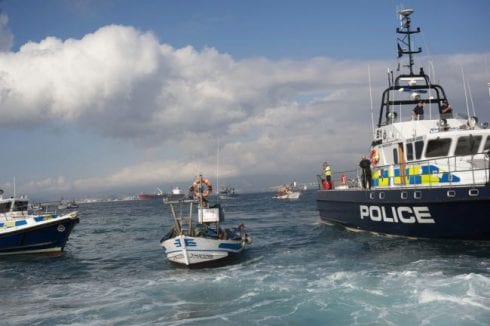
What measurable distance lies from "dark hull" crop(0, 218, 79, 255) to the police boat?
15.0 metres

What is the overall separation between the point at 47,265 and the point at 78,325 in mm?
11445

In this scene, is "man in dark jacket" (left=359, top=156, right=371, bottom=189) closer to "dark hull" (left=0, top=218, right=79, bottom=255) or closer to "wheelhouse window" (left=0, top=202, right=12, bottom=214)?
"dark hull" (left=0, top=218, right=79, bottom=255)

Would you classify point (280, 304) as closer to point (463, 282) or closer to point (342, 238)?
point (463, 282)

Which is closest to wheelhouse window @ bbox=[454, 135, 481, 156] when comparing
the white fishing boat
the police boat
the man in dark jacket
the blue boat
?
the police boat

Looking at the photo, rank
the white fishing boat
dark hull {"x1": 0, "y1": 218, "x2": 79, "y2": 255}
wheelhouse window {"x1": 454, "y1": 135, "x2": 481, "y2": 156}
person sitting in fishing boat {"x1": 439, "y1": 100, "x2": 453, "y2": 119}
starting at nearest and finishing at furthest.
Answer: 1. the white fishing boat
2. wheelhouse window {"x1": 454, "y1": 135, "x2": 481, "y2": 156}
3. person sitting in fishing boat {"x1": 439, "y1": 100, "x2": 453, "y2": 119}
4. dark hull {"x1": 0, "y1": 218, "x2": 79, "y2": 255}

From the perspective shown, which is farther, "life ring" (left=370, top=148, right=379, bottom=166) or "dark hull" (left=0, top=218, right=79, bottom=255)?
"dark hull" (left=0, top=218, right=79, bottom=255)

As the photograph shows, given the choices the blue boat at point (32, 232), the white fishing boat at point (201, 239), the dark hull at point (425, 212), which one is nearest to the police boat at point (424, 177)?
the dark hull at point (425, 212)

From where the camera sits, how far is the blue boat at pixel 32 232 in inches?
920

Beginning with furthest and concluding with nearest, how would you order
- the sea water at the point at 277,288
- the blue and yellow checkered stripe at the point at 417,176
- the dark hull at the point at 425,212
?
the blue and yellow checkered stripe at the point at 417,176
the dark hull at the point at 425,212
the sea water at the point at 277,288

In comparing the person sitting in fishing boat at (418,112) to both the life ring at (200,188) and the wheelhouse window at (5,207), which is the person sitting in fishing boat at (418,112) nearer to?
the life ring at (200,188)

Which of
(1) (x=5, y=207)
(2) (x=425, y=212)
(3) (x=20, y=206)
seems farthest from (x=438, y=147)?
(1) (x=5, y=207)

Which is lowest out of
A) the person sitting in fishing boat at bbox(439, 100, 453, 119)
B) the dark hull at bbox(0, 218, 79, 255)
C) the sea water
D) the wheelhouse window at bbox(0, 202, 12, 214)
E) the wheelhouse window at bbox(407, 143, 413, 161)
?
the sea water

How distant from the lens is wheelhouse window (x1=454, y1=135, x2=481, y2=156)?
1805 cm

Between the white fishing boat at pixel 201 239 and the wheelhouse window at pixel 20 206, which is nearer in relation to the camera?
the white fishing boat at pixel 201 239
